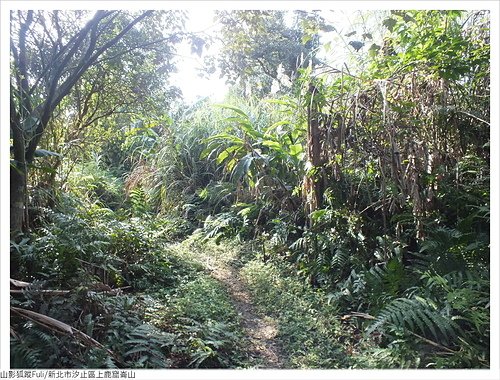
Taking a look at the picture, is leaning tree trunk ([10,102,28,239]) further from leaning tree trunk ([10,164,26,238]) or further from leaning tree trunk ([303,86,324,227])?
leaning tree trunk ([303,86,324,227])

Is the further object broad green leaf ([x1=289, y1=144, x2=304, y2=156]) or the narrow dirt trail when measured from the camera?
broad green leaf ([x1=289, y1=144, x2=304, y2=156])

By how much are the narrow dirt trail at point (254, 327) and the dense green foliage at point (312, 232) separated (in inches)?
2.6

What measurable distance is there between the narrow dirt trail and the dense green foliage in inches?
2.6

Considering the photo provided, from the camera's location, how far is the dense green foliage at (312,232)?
6.59ft

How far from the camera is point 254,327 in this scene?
8.38ft

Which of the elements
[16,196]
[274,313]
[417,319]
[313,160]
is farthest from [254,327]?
[16,196]

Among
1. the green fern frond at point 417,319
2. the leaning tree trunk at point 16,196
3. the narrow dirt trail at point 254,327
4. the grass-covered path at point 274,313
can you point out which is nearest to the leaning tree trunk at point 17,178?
the leaning tree trunk at point 16,196

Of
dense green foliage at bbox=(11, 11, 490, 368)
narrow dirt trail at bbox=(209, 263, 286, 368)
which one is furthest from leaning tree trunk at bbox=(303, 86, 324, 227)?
narrow dirt trail at bbox=(209, 263, 286, 368)

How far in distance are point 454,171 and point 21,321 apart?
2.64m

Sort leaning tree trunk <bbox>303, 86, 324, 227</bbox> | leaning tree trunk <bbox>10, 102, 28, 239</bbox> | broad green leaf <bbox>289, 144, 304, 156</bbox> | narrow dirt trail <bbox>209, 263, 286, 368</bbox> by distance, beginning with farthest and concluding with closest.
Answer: broad green leaf <bbox>289, 144, 304, 156</bbox>, leaning tree trunk <bbox>303, 86, 324, 227</bbox>, leaning tree trunk <bbox>10, 102, 28, 239</bbox>, narrow dirt trail <bbox>209, 263, 286, 368</bbox>

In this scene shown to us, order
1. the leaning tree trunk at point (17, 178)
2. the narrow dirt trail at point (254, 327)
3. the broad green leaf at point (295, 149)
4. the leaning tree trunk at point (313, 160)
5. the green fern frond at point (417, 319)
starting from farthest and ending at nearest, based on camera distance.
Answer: the broad green leaf at point (295, 149) < the leaning tree trunk at point (313, 160) < the leaning tree trunk at point (17, 178) < the narrow dirt trail at point (254, 327) < the green fern frond at point (417, 319)

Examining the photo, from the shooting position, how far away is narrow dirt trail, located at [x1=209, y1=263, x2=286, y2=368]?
2.20 m

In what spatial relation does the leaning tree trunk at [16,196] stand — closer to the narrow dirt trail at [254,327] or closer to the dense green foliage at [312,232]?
the dense green foliage at [312,232]

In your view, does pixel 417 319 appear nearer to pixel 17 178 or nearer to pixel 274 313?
pixel 274 313
